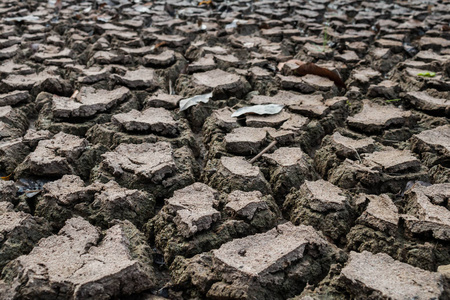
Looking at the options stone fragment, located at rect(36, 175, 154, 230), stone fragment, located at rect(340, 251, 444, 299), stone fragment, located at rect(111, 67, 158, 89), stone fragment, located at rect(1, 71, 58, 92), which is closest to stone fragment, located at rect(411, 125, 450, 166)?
stone fragment, located at rect(340, 251, 444, 299)

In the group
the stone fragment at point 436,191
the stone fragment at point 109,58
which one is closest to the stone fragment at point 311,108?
the stone fragment at point 436,191

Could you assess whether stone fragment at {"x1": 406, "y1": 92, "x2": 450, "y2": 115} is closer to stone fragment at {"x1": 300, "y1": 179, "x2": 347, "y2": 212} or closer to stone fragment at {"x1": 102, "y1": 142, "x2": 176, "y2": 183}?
stone fragment at {"x1": 300, "y1": 179, "x2": 347, "y2": 212}

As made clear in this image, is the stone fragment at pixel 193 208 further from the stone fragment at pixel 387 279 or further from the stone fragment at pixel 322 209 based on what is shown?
the stone fragment at pixel 387 279

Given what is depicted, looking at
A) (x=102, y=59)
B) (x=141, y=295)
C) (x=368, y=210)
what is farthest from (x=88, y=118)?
(x=368, y=210)

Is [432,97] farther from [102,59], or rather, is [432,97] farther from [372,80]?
[102,59]

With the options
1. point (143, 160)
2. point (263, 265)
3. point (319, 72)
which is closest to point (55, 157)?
point (143, 160)

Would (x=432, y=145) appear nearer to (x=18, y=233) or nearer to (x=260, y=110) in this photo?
(x=260, y=110)
